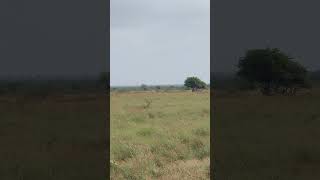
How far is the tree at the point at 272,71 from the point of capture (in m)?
29.5

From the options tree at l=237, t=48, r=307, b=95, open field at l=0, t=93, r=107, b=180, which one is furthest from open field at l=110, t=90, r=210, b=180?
tree at l=237, t=48, r=307, b=95

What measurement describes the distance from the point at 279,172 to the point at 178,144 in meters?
3.45

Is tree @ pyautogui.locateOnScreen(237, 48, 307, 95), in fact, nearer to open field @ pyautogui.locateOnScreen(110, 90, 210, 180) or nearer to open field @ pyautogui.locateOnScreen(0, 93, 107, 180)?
open field @ pyautogui.locateOnScreen(0, 93, 107, 180)

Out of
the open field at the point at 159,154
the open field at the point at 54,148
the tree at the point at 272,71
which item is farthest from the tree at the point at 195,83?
the open field at the point at 159,154

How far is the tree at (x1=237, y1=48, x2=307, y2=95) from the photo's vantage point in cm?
2947

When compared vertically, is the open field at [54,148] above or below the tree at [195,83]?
below

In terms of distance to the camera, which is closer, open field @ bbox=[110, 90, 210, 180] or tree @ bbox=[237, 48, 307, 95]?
open field @ bbox=[110, 90, 210, 180]

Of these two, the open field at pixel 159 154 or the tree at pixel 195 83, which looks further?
the tree at pixel 195 83

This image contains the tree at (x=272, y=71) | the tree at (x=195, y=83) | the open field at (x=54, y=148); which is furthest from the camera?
the tree at (x=195, y=83)

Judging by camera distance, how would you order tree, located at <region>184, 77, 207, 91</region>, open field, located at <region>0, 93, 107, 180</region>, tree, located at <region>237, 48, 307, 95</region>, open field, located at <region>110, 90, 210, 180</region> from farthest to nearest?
tree, located at <region>184, 77, 207, 91</region>, tree, located at <region>237, 48, 307, 95</region>, open field, located at <region>110, 90, 210, 180</region>, open field, located at <region>0, 93, 107, 180</region>

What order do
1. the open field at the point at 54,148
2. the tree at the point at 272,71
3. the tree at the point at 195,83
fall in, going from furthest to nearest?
1. the tree at the point at 195,83
2. the tree at the point at 272,71
3. the open field at the point at 54,148

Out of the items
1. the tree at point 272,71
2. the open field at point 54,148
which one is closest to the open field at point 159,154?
the open field at point 54,148

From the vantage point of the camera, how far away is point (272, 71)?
29.5m

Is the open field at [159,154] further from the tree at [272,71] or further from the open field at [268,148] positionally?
the tree at [272,71]
